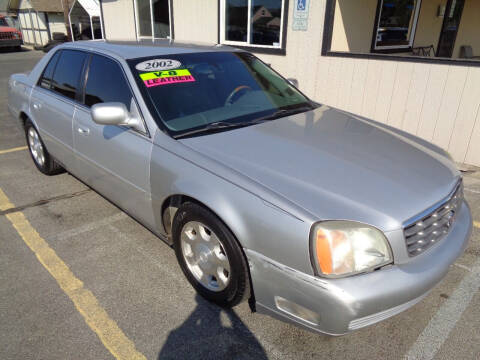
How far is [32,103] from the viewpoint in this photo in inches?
168

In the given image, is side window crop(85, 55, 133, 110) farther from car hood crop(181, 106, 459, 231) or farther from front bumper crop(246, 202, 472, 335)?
front bumper crop(246, 202, 472, 335)

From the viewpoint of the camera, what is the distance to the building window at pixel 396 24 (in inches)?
304

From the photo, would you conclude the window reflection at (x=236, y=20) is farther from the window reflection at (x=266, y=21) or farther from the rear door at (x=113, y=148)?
the rear door at (x=113, y=148)

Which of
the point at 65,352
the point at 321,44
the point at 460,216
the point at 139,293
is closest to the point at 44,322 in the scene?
the point at 65,352

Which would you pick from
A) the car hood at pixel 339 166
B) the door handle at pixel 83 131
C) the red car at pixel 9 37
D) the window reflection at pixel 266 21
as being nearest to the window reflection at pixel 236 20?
the window reflection at pixel 266 21

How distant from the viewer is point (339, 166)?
227 centimetres

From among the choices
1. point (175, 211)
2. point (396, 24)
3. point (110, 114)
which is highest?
point (396, 24)

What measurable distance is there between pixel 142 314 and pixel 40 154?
3.09m

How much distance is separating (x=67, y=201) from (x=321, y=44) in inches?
192

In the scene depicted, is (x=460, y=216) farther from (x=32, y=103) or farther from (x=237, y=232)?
(x=32, y=103)

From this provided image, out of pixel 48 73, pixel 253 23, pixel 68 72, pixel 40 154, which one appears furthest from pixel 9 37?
pixel 68 72

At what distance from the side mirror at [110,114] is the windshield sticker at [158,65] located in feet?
1.44

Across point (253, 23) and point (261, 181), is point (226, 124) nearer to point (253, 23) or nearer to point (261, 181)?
point (261, 181)

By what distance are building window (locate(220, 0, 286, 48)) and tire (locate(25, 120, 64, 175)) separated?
4779 mm
